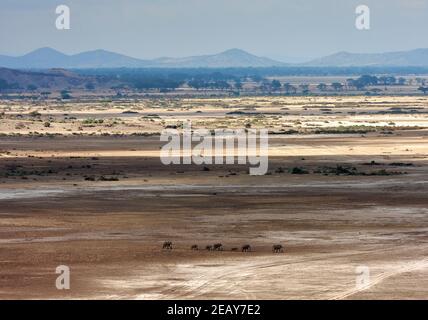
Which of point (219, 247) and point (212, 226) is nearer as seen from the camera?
point (219, 247)

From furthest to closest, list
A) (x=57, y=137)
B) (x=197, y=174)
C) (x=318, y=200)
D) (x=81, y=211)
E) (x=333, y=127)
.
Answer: (x=333, y=127)
(x=57, y=137)
(x=197, y=174)
(x=318, y=200)
(x=81, y=211)

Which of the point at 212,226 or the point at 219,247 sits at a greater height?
the point at 219,247

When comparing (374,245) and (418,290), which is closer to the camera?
(418,290)

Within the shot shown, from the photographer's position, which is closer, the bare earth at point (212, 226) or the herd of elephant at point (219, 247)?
the bare earth at point (212, 226)

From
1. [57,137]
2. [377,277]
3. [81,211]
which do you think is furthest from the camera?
[57,137]

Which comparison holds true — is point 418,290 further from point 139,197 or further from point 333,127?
point 333,127

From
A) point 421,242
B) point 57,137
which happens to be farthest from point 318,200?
point 57,137

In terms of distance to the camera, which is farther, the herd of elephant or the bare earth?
the herd of elephant
